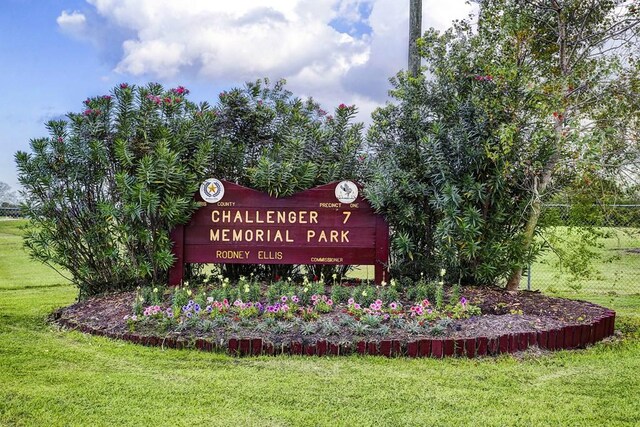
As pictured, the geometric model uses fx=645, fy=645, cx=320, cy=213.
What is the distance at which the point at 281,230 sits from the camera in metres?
8.21

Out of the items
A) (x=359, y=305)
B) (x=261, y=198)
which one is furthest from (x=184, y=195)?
(x=359, y=305)

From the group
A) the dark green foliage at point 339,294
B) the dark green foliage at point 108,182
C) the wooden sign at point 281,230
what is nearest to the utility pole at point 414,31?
the wooden sign at point 281,230

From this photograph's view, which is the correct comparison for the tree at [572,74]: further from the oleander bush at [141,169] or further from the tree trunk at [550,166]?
the oleander bush at [141,169]

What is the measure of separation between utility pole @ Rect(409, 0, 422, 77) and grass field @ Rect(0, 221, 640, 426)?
15.7ft

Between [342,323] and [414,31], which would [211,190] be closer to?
[342,323]

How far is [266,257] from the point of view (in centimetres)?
822

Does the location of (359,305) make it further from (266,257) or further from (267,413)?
(267,413)

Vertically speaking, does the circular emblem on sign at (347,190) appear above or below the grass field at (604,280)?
above

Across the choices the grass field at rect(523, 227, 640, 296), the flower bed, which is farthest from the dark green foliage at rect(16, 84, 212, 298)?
the grass field at rect(523, 227, 640, 296)

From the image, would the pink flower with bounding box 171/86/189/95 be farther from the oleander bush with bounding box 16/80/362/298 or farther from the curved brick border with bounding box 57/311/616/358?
the curved brick border with bounding box 57/311/616/358

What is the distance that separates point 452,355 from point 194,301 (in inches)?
112

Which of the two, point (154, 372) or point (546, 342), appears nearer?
point (154, 372)

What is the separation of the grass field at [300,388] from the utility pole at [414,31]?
189 inches

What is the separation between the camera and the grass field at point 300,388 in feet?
13.8
